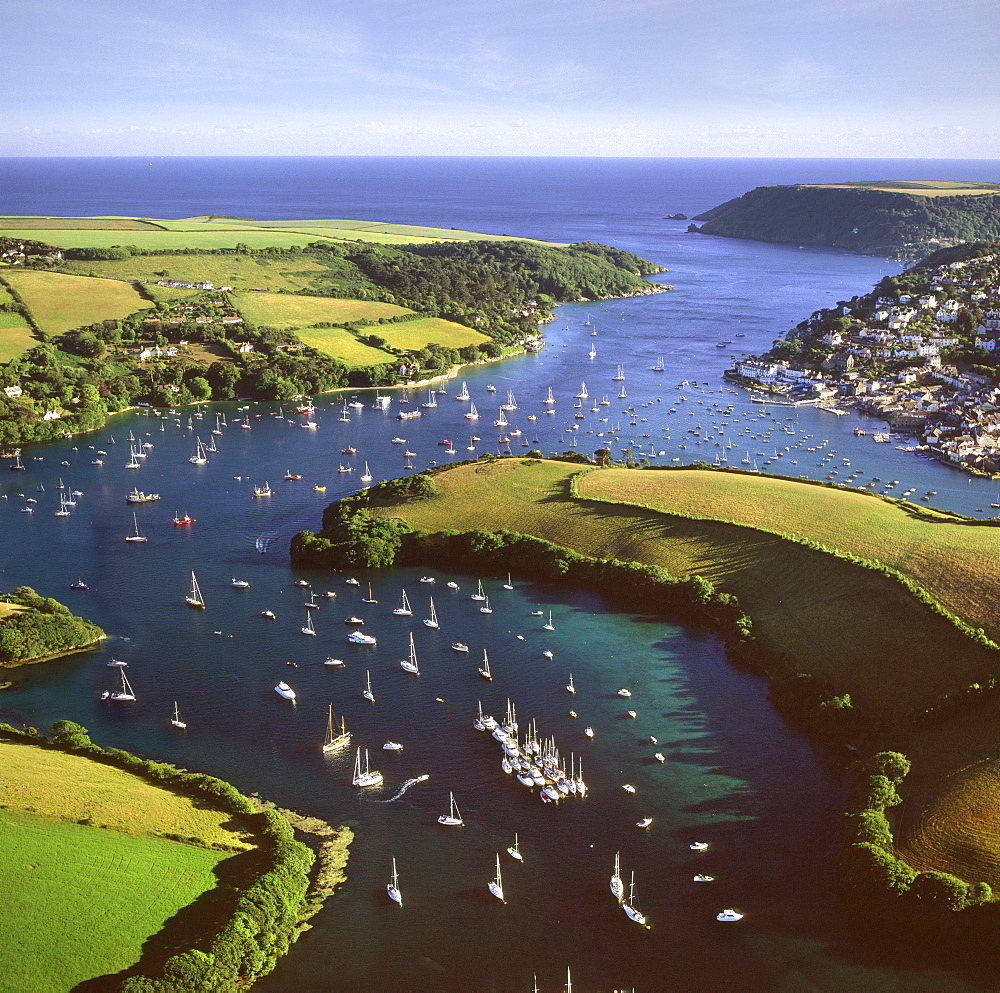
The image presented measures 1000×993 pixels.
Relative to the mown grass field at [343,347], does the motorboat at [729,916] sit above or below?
below

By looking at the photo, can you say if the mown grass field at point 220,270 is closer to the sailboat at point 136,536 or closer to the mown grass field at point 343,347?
the mown grass field at point 343,347

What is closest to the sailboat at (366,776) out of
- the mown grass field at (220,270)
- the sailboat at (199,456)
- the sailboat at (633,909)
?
the sailboat at (633,909)

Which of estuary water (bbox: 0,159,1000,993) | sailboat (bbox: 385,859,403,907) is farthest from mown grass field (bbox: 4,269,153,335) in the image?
sailboat (bbox: 385,859,403,907)

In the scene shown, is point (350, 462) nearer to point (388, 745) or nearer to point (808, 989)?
point (388, 745)

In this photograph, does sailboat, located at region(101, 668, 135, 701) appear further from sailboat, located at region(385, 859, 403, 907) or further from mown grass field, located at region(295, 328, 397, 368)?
mown grass field, located at region(295, 328, 397, 368)

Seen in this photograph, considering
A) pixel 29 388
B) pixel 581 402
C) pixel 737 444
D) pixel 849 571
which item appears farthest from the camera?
pixel 581 402

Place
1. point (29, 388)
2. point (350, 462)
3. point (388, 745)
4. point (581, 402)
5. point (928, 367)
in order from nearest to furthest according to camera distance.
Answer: point (388, 745) → point (350, 462) → point (29, 388) → point (581, 402) → point (928, 367)

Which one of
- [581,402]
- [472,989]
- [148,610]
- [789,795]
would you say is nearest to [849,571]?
[789,795]
